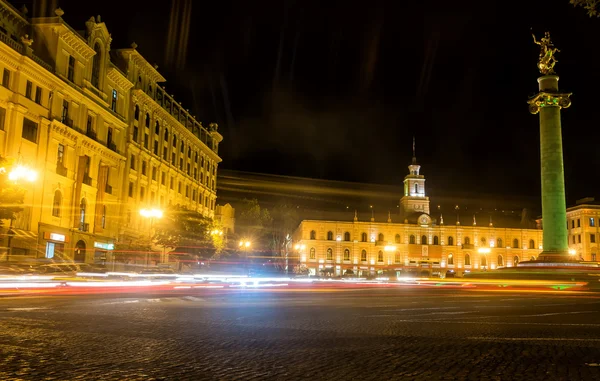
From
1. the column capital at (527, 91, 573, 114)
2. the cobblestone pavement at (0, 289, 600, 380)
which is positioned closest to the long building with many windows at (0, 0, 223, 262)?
the cobblestone pavement at (0, 289, 600, 380)

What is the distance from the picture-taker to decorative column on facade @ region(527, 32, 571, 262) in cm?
3884

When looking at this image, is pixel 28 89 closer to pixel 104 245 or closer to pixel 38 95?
pixel 38 95

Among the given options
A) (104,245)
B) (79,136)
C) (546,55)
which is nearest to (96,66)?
(79,136)

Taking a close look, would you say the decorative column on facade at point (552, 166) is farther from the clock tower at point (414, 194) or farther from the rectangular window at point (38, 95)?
the clock tower at point (414, 194)

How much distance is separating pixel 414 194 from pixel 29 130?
82.2 meters

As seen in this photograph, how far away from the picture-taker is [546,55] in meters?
40.8

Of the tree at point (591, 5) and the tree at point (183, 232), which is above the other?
the tree at point (591, 5)

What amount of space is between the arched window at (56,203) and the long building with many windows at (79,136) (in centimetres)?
7

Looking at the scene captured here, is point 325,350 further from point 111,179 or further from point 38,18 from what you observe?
point 111,179

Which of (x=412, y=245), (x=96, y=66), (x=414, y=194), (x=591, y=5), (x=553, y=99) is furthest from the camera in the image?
(x=414, y=194)

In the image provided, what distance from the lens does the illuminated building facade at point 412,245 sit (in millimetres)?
94938

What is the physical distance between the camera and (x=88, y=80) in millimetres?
39719

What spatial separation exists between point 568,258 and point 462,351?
3535cm

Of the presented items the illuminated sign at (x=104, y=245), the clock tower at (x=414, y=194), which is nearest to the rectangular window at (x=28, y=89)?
the illuminated sign at (x=104, y=245)
